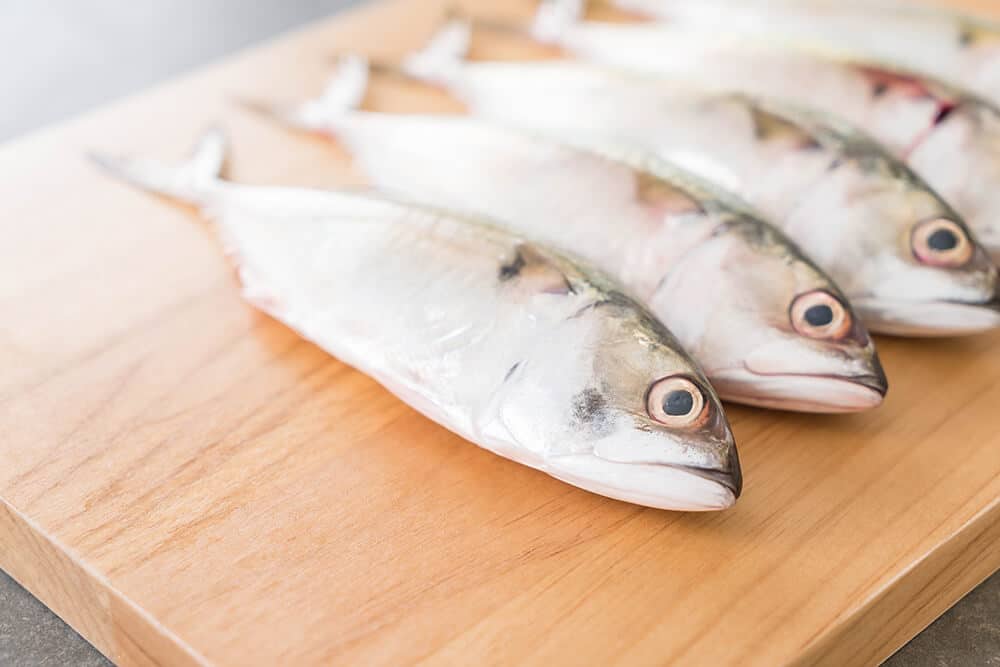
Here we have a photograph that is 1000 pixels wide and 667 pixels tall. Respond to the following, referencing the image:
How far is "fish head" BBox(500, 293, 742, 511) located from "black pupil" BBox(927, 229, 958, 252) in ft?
1.43

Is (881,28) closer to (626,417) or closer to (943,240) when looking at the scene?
(943,240)

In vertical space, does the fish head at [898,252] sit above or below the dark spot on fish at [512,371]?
below

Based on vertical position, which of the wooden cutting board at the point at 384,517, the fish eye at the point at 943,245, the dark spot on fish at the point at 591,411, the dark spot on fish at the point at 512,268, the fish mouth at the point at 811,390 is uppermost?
the dark spot on fish at the point at 512,268

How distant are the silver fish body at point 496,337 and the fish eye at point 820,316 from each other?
18 cm

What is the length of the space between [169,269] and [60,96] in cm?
135

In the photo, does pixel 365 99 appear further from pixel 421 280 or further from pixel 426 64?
pixel 421 280

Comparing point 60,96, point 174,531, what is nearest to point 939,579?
point 174,531

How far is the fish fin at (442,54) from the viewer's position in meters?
2.17

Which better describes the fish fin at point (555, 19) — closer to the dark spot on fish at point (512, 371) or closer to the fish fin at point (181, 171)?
the fish fin at point (181, 171)

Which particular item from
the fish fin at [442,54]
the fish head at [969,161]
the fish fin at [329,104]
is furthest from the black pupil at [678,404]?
the fish fin at [442,54]

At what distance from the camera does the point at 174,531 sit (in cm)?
129

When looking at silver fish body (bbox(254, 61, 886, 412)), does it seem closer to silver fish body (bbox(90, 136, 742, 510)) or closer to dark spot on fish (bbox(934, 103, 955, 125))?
silver fish body (bbox(90, 136, 742, 510))

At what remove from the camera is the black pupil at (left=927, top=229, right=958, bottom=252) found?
1.55 m

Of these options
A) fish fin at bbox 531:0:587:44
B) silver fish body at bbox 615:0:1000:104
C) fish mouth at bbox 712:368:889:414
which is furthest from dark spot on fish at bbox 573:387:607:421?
fish fin at bbox 531:0:587:44
